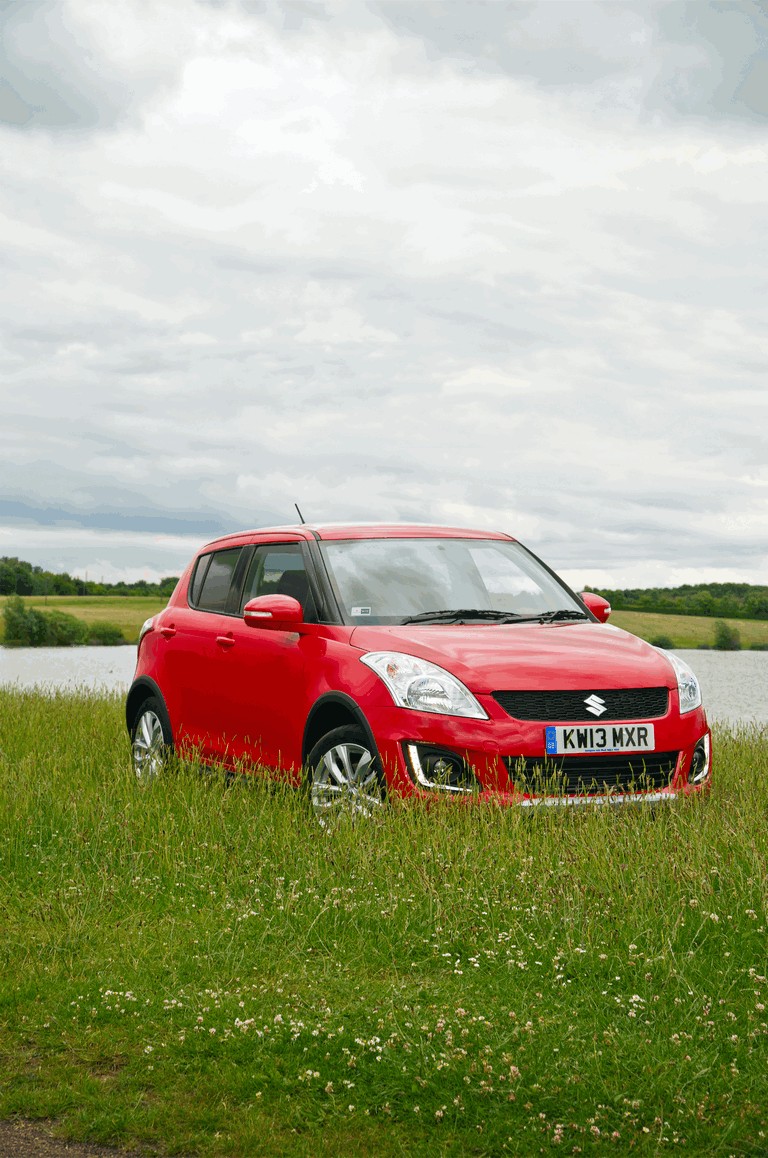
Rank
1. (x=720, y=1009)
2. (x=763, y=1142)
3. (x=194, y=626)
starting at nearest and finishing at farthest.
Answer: (x=763, y=1142) → (x=720, y=1009) → (x=194, y=626)

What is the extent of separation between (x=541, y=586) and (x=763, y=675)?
22.1 meters

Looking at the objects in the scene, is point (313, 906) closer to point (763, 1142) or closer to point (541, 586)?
point (763, 1142)

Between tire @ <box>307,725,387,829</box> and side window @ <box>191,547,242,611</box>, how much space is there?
2.27m

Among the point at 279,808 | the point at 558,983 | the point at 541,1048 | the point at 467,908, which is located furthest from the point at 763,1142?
the point at 279,808

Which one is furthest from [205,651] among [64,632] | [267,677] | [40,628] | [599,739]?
[64,632]

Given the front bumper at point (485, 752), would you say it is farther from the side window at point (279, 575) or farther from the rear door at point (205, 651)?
the rear door at point (205, 651)

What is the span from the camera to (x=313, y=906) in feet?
19.0

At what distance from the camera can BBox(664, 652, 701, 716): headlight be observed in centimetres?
738

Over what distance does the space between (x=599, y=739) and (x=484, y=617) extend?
1.34m

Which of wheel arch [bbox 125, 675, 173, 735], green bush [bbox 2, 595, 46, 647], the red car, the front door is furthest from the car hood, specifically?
green bush [bbox 2, 595, 46, 647]

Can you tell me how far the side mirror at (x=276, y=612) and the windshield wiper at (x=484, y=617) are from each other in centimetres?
70

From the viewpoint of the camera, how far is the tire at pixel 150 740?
9660 mm

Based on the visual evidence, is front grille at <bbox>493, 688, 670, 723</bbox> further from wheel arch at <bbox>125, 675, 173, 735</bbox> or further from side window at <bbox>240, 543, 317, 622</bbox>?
wheel arch at <bbox>125, 675, 173, 735</bbox>

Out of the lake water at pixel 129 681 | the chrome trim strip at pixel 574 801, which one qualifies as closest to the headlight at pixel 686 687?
the chrome trim strip at pixel 574 801
